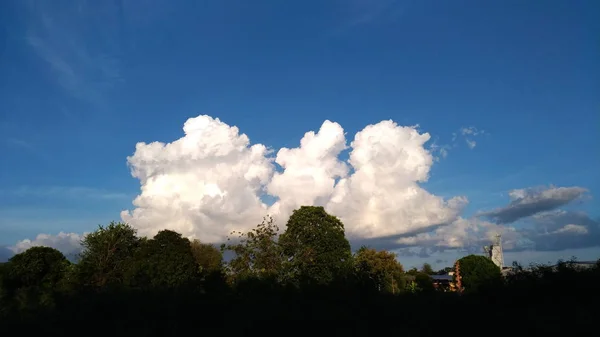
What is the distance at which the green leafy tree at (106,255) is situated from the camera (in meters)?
50.5

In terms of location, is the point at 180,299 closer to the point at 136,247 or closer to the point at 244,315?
the point at 244,315

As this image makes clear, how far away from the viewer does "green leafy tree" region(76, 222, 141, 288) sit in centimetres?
5050

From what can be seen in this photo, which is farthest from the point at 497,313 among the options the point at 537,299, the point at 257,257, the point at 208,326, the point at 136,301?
the point at 257,257

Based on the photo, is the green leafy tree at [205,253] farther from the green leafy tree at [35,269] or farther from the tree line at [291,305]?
the tree line at [291,305]

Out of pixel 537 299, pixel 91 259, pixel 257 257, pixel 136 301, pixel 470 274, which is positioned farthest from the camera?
pixel 470 274

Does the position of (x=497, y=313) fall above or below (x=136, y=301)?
below

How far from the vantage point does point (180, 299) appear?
1316 centimetres

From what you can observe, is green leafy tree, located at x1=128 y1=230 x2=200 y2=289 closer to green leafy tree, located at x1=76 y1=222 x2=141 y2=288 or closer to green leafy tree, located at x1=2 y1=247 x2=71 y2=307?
green leafy tree, located at x1=76 y1=222 x2=141 y2=288

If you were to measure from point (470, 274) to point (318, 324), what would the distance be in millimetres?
62261

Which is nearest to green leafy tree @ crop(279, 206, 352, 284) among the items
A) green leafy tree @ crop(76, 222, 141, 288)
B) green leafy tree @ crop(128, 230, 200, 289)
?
green leafy tree @ crop(128, 230, 200, 289)

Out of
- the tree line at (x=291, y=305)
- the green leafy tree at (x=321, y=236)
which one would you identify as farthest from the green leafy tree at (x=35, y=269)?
the tree line at (x=291, y=305)

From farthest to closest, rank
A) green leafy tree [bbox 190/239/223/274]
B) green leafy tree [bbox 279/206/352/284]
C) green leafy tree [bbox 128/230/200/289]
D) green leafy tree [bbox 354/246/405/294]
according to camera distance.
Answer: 1. green leafy tree [bbox 190/239/223/274]
2. green leafy tree [bbox 354/246/405/294]
3. green leafy tree [bbox 279/206/352/284]
4. green leafy tree [bbox 128/230/200/289]

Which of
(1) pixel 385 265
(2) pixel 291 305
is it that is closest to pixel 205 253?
(1) pixel 385 265

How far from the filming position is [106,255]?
53.2 m
